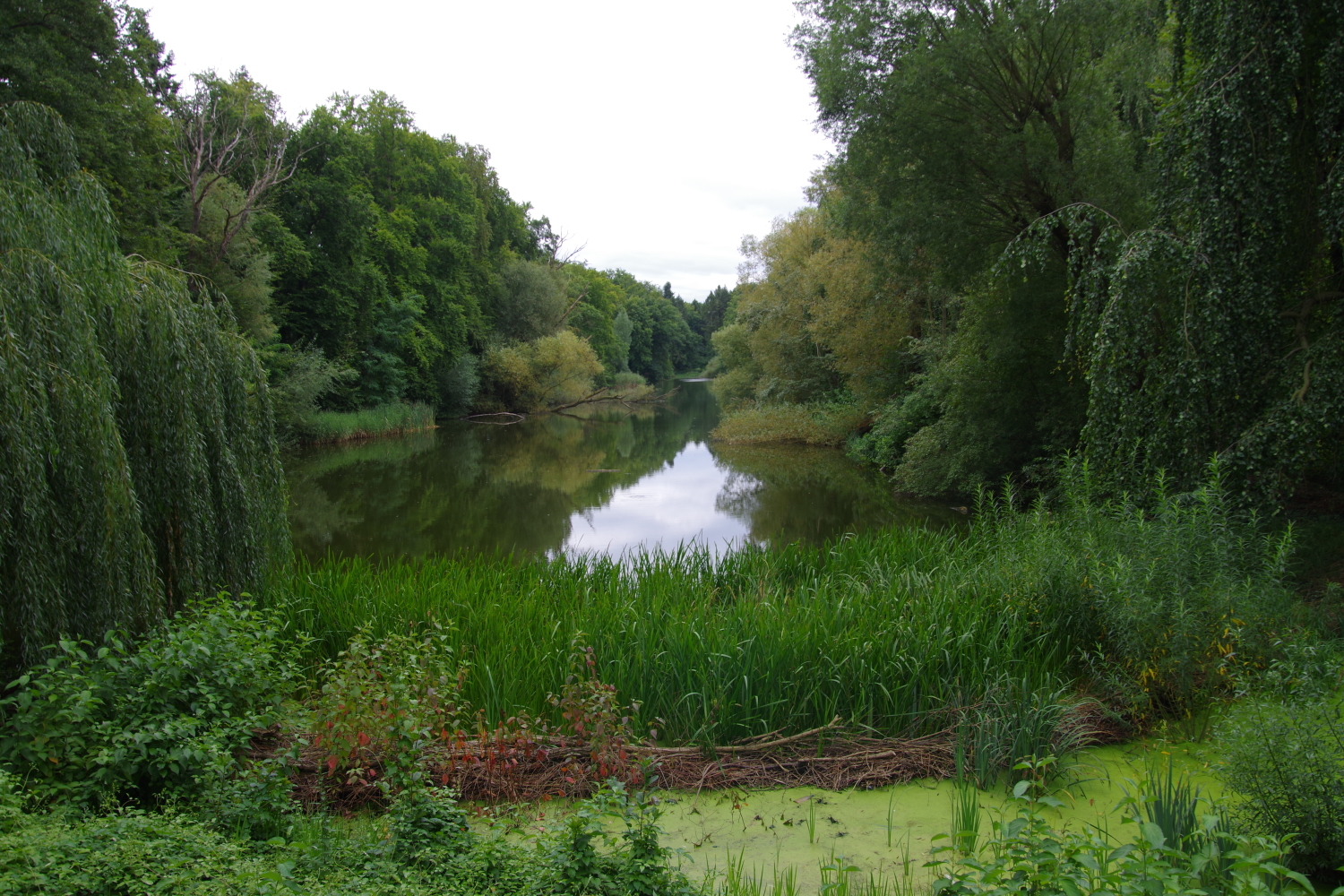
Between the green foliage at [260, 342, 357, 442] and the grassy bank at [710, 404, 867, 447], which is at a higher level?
the green foliage at [260, 342, 357, 442]

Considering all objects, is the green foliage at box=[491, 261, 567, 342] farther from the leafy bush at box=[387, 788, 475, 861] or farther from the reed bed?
the leafy bush at box=[387, 788, 475, 861]

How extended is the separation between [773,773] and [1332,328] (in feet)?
17.1

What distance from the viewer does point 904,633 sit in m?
4.64

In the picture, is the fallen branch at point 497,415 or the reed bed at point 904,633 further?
the fallen branch at point 497,415

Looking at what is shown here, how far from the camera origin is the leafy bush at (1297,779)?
2605 mm

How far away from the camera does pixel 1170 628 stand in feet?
14.0

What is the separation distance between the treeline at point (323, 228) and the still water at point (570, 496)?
3620 mm

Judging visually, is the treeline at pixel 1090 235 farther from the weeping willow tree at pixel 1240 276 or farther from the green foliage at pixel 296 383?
the green foliage at pixel 296 383

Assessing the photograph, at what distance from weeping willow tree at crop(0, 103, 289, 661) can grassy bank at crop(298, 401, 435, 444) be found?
17515 millimetres

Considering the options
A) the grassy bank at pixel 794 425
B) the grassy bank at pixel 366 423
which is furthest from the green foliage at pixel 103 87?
the grassy bank at pixel 794 425

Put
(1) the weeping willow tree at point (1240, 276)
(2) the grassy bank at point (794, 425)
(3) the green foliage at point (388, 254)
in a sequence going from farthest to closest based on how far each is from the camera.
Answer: (3) the green foliage at point (388, 254), (2) the grassy bank at point (794, 425), (1) the weeping willow tree at point (1240, 276)

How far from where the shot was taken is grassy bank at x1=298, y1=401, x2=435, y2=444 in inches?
861

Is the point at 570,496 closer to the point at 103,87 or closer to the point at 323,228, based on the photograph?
the point at 103,87

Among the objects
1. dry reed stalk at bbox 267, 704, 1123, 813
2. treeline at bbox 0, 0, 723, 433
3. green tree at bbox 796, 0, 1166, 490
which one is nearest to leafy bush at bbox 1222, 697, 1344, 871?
dry reed stalk at bbox 267, 704, 1123, 813
